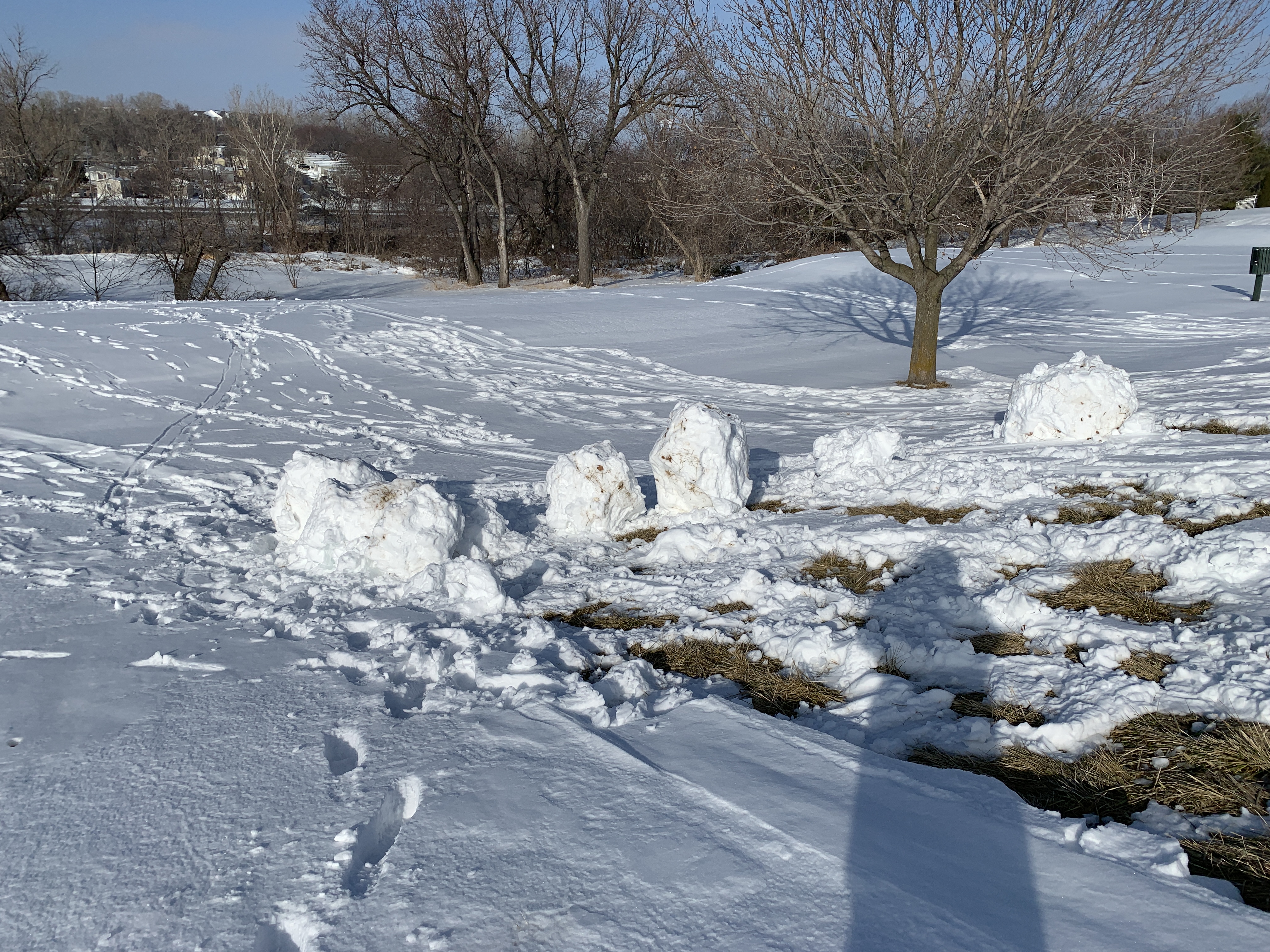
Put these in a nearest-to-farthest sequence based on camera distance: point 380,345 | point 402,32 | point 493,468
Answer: point 493,468 → point 380,345 → point 402,32

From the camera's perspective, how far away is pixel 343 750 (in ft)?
9.70

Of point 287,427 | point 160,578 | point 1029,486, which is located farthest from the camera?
point 287,427

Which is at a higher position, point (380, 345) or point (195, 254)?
point (195, 254)

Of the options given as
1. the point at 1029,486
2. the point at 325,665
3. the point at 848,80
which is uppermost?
the point at 848,80

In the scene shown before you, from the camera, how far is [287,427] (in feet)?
28.3

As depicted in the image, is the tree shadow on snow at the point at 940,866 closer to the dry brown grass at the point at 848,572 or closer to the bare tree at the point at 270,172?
the dry brown grass at the point at 848,572

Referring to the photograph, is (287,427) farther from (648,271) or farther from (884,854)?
(648,271)

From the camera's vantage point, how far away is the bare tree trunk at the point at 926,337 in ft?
37.6

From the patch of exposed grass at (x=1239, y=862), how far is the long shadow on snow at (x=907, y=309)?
538 inches

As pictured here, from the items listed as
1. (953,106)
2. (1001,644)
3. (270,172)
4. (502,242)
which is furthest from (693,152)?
(270,172)

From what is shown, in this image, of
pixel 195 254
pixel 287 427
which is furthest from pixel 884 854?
pixel 195 254

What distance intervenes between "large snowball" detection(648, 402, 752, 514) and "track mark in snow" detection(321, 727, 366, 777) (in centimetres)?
319

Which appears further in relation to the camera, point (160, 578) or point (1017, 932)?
point (160, 578)

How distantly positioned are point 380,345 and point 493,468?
624 cm
